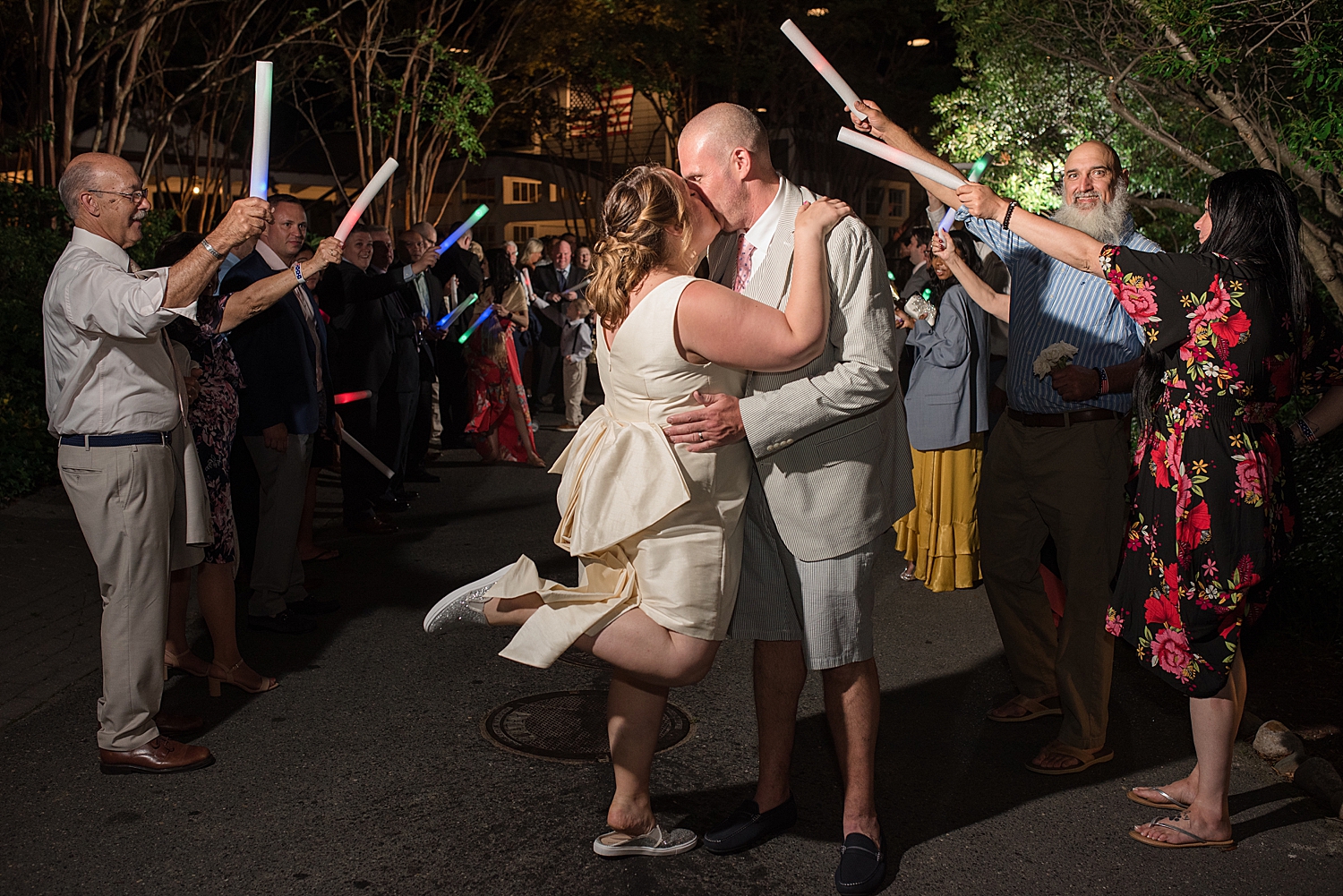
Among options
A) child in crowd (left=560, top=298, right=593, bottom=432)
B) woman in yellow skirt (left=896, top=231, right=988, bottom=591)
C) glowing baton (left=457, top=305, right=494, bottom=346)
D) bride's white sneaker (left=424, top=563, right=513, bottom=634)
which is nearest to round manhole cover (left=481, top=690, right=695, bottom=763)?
bride's white sneaker (left=424, top=563, right=513, bottom=634)

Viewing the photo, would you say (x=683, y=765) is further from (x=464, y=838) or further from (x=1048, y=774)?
(x=1048, y=774)

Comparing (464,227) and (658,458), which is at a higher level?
(464,227)

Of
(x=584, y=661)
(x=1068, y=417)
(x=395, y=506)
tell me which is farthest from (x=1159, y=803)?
(x=395, y=506)

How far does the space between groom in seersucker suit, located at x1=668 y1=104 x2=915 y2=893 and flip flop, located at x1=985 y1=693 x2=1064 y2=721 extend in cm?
145

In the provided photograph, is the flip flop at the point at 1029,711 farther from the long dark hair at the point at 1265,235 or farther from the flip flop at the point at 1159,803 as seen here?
the long dark hair at the point at 1265,235

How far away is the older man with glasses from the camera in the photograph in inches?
150

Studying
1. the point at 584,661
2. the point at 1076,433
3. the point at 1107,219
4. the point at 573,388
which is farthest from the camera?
the point at 573,388

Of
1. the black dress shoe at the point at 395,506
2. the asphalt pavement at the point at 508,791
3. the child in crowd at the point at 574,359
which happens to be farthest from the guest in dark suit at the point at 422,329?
the asphalt pavement at the point at 508,791

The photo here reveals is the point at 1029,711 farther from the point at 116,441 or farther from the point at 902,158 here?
the point at 116,441

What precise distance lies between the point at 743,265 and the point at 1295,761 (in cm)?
273

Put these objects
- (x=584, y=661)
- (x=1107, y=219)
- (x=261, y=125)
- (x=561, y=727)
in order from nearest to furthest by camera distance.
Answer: (x=261, y=125), (x=1107, y=219), (x=561, y=727), (x=584, y=661)

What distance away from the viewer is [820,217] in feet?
10.2

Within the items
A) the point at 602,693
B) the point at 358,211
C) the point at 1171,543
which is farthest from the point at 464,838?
the point at 1171,543

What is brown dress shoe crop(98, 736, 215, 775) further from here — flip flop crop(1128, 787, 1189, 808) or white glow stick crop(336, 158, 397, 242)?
flip flop crop(1128, 787, 1189, 808)
